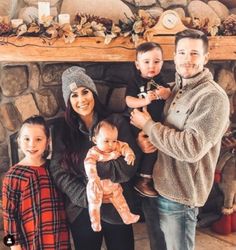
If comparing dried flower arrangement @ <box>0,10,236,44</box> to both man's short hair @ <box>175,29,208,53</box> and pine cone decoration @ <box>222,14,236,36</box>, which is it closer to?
pine cone decoration @ <box>222,14,236,36</box>

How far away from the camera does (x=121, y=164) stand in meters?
1.49

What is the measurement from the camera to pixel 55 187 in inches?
61.1

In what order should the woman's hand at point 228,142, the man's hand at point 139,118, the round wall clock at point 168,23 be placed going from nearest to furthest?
the man's hand at point 139,118 → the round wall clock at point 168,23 → the woman's hand at point 228,142

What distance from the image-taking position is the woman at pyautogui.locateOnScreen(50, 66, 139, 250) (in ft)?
4.91

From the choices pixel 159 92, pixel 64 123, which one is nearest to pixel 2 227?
pixel 64 123

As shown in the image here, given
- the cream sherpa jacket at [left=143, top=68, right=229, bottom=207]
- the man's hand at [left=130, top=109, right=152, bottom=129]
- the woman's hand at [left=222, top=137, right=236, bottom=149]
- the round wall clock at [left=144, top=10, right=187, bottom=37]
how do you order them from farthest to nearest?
the woman's hand at [left=222, top=137, right=236, bottom=149]
the round wall clock at [left=144, top=10, right=187, bottom=37]
the man's hand at [left=130, top=109, right=152, bottom=129]
the cream sherpa jacket at [left=143, top=68, right=229, bottom=207]

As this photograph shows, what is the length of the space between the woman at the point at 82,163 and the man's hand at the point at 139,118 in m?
0.04

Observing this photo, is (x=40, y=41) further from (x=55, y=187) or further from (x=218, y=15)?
(x=218, y=15)

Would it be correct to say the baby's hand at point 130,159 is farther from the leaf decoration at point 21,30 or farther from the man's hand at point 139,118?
the leaf decoration at point 21,30

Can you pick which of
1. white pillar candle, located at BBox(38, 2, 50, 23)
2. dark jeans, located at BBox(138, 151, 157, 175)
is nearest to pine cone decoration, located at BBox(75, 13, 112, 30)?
white pillar candle, located at BBox(38, 2, 50, 23)

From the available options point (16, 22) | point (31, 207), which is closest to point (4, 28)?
point (16, 22)

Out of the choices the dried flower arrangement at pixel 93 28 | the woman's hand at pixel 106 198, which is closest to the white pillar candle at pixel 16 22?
the dried flower arrangement at pixel 93 28

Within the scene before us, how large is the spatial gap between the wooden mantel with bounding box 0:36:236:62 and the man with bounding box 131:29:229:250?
0.59 ft

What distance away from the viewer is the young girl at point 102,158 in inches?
58.2
